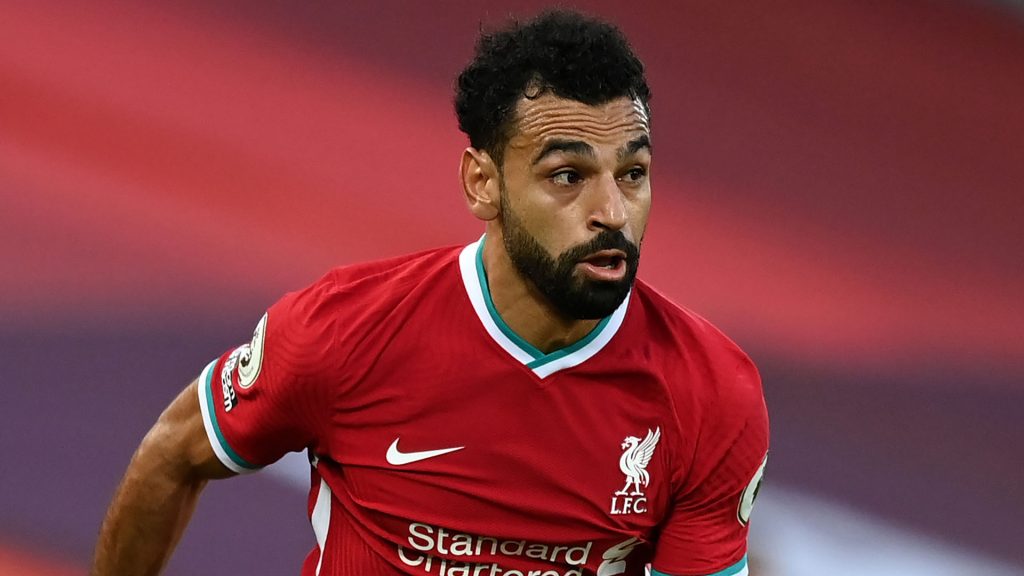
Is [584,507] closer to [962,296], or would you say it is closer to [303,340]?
[303,340]

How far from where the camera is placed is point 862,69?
19.2ft

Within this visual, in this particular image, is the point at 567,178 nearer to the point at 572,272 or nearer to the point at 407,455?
the point at 572,272

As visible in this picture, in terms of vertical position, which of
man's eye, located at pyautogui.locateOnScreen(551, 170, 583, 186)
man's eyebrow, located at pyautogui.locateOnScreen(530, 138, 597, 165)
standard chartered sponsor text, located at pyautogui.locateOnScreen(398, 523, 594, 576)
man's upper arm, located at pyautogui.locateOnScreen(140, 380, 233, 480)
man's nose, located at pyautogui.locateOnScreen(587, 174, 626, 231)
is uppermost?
man's eyebrow, located at pyautogui.locateOnScreen(530, 138, 597, 165)

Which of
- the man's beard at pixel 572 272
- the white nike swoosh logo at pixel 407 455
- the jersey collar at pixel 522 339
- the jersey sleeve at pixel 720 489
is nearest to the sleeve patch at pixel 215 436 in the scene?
the white nike swoosh logo at pixel 407 455

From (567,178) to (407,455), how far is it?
0.55m

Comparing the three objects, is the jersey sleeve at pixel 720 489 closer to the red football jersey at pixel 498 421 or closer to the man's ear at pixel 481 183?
the red football jersey at pixel 498 421

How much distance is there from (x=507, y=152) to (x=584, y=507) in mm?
599

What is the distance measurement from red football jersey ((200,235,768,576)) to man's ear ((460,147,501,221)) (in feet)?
0.42

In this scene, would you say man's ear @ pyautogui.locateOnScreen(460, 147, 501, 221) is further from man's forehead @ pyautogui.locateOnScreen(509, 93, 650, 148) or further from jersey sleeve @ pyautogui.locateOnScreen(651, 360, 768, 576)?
jersey sleeve @ pyautogui.locateOnScreen(651, 360, 768, 576)

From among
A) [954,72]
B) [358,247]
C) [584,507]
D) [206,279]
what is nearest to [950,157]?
[954,72]

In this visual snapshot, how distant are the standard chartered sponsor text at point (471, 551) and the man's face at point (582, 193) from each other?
0.44 m

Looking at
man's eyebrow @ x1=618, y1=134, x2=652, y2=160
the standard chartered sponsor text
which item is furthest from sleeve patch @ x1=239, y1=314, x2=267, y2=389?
man's eyebrow @ x1=618, y1=134, x2=652, y2=160

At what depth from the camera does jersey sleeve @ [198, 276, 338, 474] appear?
2.46 metres

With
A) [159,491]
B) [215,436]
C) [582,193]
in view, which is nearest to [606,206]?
[582,193]
